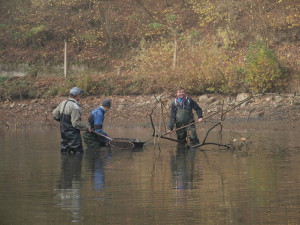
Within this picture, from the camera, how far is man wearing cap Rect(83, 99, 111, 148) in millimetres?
18266

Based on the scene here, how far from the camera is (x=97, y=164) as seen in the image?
16219mm

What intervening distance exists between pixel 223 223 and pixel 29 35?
119 feet

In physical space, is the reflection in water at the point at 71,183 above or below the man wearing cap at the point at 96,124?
below

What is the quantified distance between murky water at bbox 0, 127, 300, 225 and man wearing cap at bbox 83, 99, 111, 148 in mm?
270

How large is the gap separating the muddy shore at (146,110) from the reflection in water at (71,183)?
10.8 meters

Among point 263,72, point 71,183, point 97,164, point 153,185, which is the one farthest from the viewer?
point 263,72

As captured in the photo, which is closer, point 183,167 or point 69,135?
point 183,167

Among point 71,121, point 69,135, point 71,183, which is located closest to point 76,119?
point 71,121

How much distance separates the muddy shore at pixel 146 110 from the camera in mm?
29094

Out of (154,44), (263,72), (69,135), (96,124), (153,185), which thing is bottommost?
(153,185)

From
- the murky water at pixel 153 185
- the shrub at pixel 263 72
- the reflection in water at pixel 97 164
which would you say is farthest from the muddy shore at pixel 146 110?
the reflection in water at pixel 97 164

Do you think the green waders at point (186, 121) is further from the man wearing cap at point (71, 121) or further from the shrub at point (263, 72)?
the shrub at point (263, 72)

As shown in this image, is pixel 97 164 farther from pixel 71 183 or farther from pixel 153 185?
pixel 153 185

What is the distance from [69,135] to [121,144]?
1.87 m
